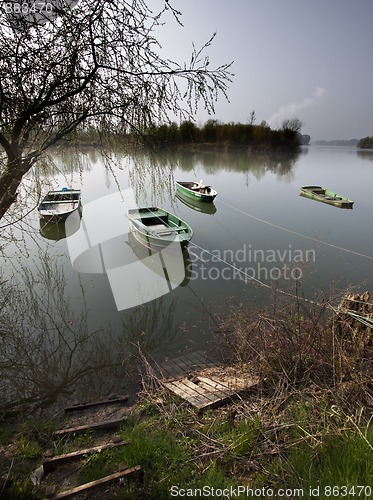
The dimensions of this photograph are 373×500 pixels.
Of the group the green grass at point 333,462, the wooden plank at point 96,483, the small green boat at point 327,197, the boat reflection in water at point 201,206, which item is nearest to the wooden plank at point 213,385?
the green grass at point 333,462

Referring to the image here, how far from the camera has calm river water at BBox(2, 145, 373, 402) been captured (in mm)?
4027

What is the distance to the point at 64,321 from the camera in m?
6.88

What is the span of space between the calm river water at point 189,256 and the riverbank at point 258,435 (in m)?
0.98

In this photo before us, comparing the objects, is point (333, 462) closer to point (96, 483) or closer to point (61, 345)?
point (96, 483)

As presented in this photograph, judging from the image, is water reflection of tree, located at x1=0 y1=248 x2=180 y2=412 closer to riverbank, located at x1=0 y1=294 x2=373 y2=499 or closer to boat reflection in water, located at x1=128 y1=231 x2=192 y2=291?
riverbank, located at x1=0 y1=294 x2=373 y2=499

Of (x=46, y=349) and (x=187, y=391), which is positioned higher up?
(x=187, y=391)

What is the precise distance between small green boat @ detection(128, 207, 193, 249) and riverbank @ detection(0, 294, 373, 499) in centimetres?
590

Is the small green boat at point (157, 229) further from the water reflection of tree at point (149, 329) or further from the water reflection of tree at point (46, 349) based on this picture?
the water reflection of tree at point (46, 349)

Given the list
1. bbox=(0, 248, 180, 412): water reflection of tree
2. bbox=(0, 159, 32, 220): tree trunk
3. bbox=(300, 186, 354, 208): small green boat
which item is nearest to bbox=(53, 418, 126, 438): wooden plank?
bbox=(0, 248, 180, 412): water reflection of tree

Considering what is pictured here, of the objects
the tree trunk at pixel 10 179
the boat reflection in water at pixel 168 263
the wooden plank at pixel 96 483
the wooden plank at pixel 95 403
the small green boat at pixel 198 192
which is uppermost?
the tree trunk at pixel 10 179

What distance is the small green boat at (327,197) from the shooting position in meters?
17.6

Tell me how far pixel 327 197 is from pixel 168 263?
13.4m


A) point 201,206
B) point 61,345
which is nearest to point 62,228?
point 201,206

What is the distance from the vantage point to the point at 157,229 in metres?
11.2
